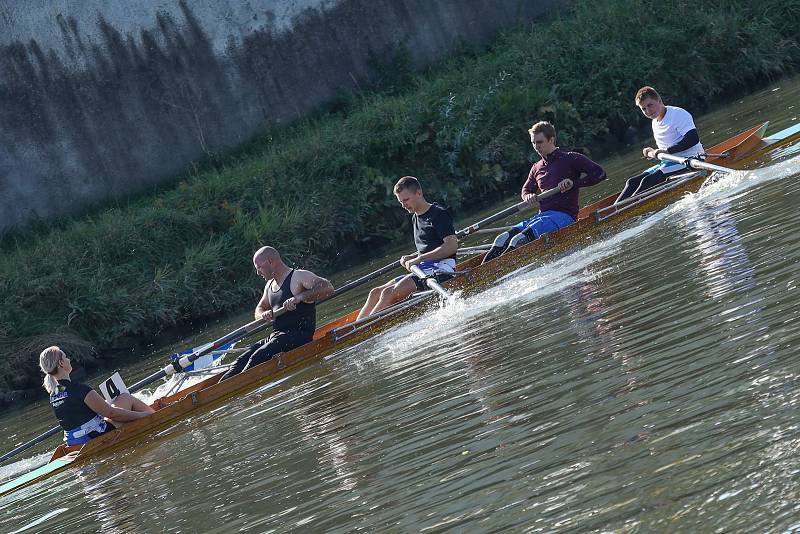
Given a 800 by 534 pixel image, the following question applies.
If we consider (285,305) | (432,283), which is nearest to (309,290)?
(285,305)

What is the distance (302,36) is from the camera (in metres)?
22.3

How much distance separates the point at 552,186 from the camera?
39.7 ft

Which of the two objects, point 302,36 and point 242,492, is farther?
point 302,36

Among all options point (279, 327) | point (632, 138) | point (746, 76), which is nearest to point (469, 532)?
point (279, 327)

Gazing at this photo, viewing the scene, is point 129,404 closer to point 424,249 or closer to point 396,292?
point 396,292

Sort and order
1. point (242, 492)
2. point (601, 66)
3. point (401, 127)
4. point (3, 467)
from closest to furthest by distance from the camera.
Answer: point (242, 492) → point (3, 467) → point (401, 127) → point (601, 66)

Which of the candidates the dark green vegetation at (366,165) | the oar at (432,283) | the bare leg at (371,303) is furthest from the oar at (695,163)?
the dark green vegetation at (366,165)

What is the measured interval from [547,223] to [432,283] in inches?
67.3

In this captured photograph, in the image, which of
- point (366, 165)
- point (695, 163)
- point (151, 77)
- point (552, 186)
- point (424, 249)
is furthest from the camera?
point (151, 77)

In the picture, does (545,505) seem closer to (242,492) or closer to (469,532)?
(469,532)

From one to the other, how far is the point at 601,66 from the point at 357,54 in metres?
4.86

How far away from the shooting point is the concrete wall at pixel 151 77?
789 inches

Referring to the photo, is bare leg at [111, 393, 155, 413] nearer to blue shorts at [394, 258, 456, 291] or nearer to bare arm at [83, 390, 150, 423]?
bare arm at [83, 390, 150, 423]

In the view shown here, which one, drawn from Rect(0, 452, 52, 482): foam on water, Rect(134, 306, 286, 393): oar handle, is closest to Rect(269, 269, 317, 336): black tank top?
Rect(134, 306, 286, 393): oar handle
